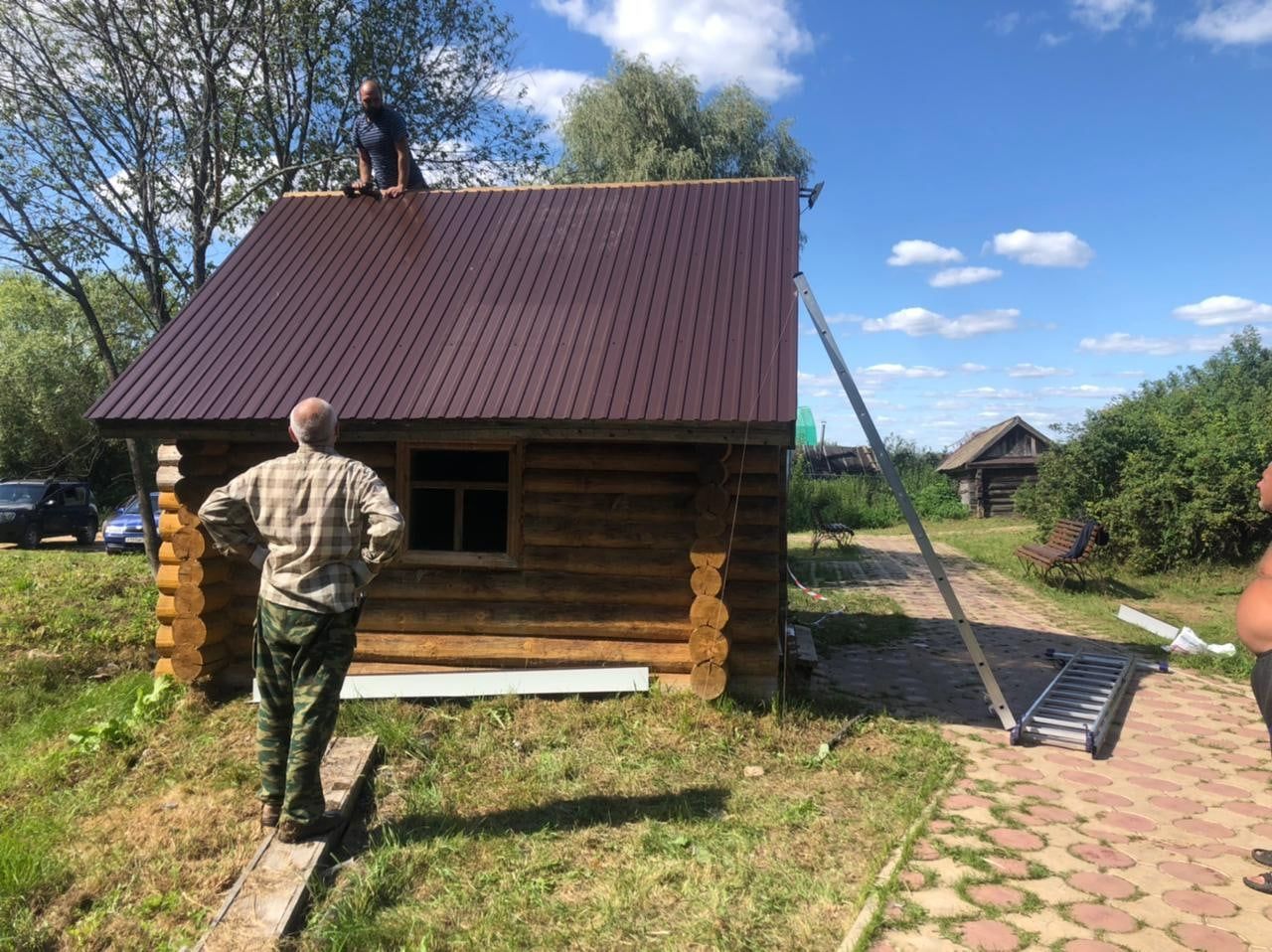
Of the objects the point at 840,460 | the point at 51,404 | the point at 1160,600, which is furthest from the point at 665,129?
the point at 840,460

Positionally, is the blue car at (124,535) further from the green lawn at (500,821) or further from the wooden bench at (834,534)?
the wooden bench at (834,534)

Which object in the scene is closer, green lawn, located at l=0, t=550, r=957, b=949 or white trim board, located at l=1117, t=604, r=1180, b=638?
green lawn, located at l=0, t=550, r=957, b=949

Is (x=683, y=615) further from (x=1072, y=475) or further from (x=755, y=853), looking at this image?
(x=1072, y=475)

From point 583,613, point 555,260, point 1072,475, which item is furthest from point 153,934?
point 1072,475

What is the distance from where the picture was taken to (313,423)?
13.4 feet

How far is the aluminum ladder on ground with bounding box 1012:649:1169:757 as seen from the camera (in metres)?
6.05

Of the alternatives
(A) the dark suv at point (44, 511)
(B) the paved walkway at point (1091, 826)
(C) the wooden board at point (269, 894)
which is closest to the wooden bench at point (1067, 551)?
(B) the paved walkway at point (1091, 826)

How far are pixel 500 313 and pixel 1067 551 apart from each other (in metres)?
11.7

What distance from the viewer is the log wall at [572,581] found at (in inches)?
246

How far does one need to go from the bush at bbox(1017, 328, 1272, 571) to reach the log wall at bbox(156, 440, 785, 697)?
12846 millimetres

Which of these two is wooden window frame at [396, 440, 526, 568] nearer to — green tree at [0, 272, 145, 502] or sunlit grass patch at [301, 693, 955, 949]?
sunlit grass patch at [301, 693, 955, 949]

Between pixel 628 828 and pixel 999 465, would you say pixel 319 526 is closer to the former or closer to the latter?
pixel 628 828

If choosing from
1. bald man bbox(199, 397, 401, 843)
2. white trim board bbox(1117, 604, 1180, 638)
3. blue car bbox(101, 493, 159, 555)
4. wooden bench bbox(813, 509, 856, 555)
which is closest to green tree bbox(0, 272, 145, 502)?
blue car bbox(101, 493, 159, 555)

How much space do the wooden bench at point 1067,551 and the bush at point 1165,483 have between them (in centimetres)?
116
